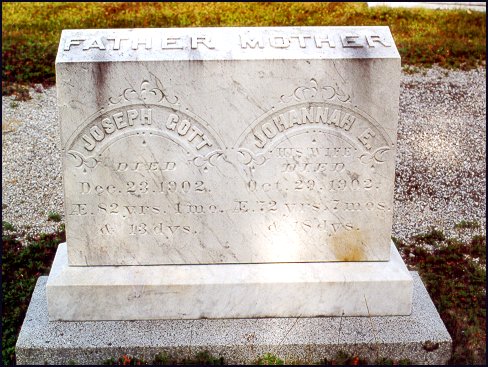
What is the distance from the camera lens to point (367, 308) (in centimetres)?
520

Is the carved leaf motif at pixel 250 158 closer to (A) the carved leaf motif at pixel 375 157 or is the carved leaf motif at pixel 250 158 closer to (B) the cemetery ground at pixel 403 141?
(A) the carved leaf motif at pixel 375 157

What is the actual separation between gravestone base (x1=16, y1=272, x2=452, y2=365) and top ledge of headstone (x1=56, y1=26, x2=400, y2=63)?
179 centimetres

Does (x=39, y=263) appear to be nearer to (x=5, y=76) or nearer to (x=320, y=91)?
(x=320, y=91)

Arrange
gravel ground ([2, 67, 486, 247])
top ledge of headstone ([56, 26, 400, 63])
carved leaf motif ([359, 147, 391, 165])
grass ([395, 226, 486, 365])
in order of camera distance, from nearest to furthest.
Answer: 1. top ledge of headstone ([56, 26, 400, 63])
2. carved leaf motif ([359, 147, 391, 165])
3. grass ([395, 226, 486, 365])
4. gravel ground ([2, 67, 486, 247])

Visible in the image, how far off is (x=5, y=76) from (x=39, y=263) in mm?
5086

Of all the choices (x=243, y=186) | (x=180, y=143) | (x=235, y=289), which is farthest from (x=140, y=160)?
(x=235, y=289)

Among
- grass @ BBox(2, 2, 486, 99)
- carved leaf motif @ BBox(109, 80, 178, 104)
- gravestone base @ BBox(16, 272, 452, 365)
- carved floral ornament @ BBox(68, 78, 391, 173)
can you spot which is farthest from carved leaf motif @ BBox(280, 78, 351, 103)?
grass @ BBox(2, 2, 486, 99)

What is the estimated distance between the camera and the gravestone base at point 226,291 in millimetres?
5074

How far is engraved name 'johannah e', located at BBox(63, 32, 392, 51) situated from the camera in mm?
4758

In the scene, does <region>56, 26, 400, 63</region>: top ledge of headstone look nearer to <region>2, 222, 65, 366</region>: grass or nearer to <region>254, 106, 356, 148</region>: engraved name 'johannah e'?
<region>254, 106, 356, 148</region>: engraved name 'johannah e'

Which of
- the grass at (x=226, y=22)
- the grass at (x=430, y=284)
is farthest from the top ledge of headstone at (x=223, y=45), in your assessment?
the grass at (x=226, y=22)

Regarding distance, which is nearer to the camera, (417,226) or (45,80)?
(417,226)

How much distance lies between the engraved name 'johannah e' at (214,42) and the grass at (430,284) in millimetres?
1996

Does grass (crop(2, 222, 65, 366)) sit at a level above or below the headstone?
below
